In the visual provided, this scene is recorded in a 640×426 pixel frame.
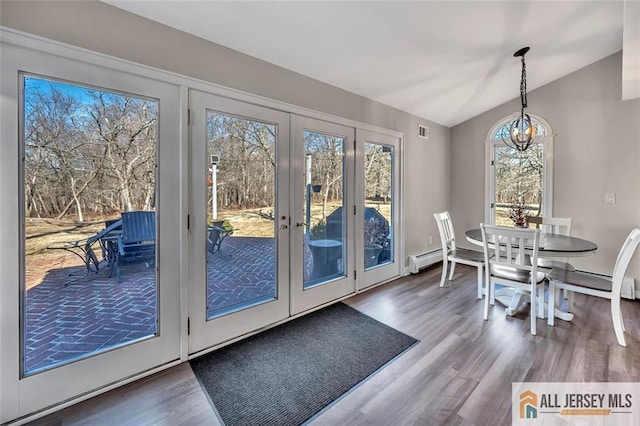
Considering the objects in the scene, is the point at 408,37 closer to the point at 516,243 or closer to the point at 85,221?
the point at 516,243

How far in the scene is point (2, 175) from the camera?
154 cm

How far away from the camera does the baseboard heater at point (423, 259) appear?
4.36 metres

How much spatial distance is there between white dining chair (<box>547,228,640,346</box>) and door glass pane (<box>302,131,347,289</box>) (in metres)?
2.11

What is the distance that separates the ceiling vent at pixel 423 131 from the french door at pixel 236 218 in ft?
8.54

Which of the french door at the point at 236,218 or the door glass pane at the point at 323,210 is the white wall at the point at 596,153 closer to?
the door glass pane at the point at 323,210

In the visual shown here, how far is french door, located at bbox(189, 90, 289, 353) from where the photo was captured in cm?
227

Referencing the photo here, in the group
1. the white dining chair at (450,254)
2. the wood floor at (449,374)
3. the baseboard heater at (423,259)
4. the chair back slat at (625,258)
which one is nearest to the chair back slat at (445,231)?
the white dining chair at (450,254)

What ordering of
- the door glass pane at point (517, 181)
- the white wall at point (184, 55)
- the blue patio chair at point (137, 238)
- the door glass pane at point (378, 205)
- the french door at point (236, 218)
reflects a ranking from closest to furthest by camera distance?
the white wall at point (184, 55) < the blue patio chair at point (137, 238) < the french door at point (236, 218) < the door glass pane at point (378, 205) < the door glass pane at point (517, 181)

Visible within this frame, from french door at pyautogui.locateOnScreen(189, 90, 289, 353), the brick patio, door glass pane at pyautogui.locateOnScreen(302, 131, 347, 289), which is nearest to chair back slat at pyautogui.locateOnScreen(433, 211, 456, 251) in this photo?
door glass pane at pyautogui.locateOnScreen(302, 131, 347, 289)

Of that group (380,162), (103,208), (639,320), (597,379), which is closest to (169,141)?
(103,208)

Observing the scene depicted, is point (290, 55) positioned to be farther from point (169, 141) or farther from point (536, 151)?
point (536, 151)

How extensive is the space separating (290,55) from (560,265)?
142 inches

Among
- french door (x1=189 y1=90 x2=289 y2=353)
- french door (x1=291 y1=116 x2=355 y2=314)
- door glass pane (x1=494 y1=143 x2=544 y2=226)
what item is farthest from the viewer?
door glass pane (x1=494 y1=143 x2=544 y2=226)

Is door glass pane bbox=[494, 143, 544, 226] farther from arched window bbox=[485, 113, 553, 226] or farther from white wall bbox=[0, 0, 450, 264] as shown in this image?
white wall bbox=[0, 0, 450, 264]
